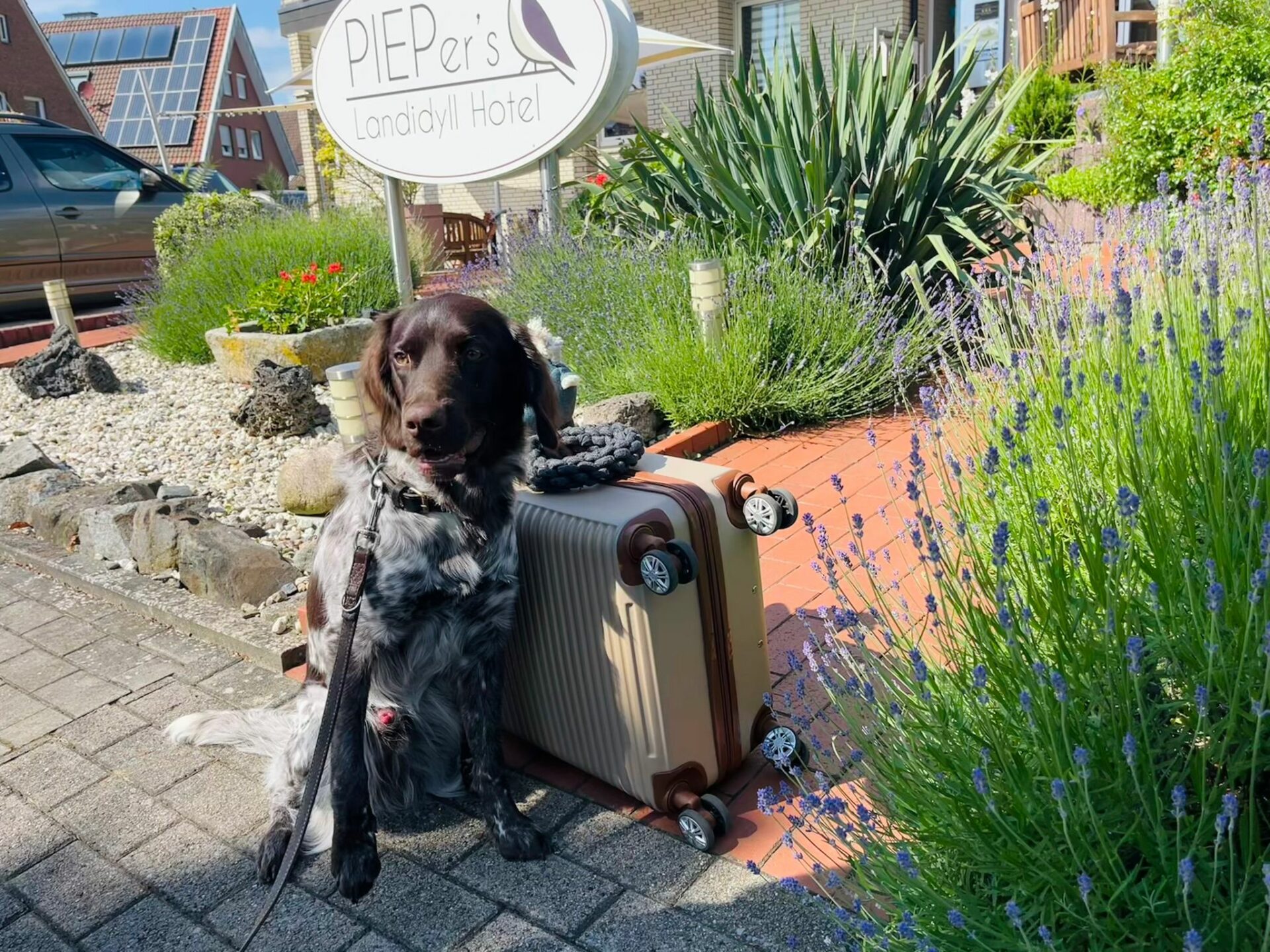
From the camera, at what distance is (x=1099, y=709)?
1521 mm

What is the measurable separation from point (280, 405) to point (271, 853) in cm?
376

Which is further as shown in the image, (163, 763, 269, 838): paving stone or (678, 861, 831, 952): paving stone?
(163, 763, 269, 838): paving stone

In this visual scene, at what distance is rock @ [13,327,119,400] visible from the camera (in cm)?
691

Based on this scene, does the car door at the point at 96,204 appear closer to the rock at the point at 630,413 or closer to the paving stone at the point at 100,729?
the rock at the point at 630,413

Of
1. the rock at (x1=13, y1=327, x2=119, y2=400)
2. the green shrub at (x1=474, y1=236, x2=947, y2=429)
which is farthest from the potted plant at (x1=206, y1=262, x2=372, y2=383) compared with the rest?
the green shrub at (x1=474, y1=236, x2=947, y2=429)

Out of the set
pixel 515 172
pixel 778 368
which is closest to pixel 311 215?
pixel 515 172

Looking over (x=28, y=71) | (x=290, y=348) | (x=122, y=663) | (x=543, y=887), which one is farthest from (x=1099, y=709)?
(x=28, y=71)

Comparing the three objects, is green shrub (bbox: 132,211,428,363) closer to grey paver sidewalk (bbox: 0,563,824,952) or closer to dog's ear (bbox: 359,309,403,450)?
grey paver sidewalk (bbox: 0,563,824,952)

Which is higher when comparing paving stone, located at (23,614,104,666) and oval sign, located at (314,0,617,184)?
oval sign, located at (314,0,617,184)

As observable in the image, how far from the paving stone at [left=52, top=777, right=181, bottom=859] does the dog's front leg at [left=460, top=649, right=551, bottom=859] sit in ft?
2.83

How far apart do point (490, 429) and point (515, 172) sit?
3.53 metres

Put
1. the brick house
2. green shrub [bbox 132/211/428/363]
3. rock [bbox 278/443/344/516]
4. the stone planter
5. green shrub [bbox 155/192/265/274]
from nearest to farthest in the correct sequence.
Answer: rock [bbox 278/443/344/516]
the stone planter
green shrub [bbox 132/211/428/363]
green shrub [bbox 155/192/265/274]
the brick house

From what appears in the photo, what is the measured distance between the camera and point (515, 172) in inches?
215

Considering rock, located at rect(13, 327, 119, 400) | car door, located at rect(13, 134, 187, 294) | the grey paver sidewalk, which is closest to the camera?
the grey paver sidewalk
